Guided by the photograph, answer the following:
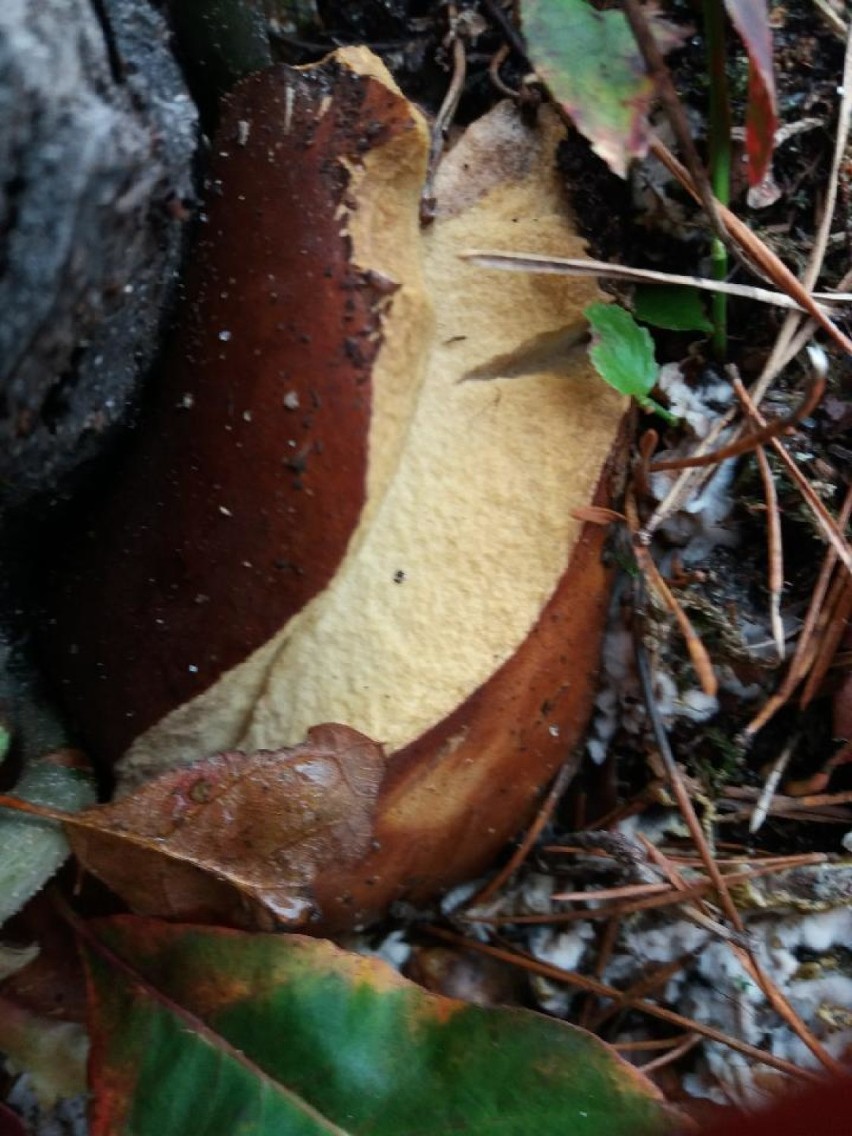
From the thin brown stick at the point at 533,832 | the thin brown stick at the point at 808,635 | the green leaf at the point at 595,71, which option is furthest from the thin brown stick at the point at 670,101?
the thin brown stick at the point at 533,832

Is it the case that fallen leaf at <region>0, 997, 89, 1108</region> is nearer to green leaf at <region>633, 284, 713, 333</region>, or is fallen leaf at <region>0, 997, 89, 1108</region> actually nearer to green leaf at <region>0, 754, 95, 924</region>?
green leaf at <region>0, 754, 95, 924</region>

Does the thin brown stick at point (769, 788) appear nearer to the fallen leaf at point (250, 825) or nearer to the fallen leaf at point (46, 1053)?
the fallen leaf at point (250, 825)

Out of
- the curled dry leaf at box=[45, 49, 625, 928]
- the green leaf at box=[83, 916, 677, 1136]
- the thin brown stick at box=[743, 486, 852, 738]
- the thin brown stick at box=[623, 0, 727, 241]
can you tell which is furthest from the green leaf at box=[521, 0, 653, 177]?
the green leaf at box=[83, 916, 677, 1136]

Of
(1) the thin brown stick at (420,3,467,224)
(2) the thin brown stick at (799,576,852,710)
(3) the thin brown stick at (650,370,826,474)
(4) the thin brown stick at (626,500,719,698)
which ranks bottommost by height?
(2) the thin brown stick at (799,576,852,710)

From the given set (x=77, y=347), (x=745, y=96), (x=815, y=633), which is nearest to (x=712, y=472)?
(x=815, y=633)

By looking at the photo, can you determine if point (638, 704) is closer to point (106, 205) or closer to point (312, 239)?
point (312, 239)
